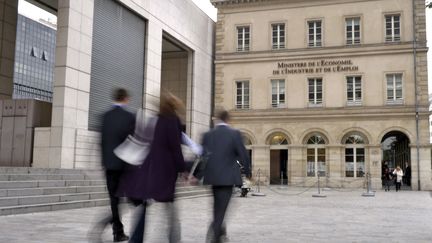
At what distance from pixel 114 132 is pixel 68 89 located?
13.4 meters

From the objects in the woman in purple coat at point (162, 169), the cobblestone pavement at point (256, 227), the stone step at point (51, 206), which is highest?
the woman in purple coat at point (162, 169)

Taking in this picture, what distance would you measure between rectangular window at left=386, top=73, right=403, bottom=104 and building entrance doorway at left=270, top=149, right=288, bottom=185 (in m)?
7.76

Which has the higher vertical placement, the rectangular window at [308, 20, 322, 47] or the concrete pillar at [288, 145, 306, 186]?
the rectangular window at [308, 20, 322, 47]

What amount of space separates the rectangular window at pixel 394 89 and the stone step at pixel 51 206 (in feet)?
75.2

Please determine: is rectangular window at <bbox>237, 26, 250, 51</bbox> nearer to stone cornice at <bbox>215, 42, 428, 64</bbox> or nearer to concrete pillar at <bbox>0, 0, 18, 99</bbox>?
stone cornice at <bbox>215, 42, 428, 64</bbox>

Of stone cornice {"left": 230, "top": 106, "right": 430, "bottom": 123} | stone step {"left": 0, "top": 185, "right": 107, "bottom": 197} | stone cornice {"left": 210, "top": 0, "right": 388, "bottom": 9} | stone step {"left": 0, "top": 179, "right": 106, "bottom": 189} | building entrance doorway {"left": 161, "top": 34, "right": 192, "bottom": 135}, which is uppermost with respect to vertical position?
stone cornice {"left": 210, "top": 0, "right": 388, "bottom": 9}

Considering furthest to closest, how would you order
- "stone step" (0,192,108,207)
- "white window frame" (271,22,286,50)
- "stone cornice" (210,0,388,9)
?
"white window frame" (271,22,286,50) < "stone cornice" (210,0,388,9) < "stone step" (0,192,108,207)

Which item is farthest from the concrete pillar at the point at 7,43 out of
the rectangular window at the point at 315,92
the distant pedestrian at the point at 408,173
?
the distant pedestrian at the point at 408,173

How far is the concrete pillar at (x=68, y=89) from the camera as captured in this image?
62.2 feet

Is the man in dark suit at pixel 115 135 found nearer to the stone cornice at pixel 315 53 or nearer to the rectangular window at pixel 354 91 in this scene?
the rectangular window at pixel 354 91

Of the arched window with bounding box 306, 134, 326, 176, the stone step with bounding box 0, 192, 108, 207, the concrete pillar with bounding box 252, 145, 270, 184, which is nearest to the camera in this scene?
the stone step with bounding box 0, 192, 108, 207

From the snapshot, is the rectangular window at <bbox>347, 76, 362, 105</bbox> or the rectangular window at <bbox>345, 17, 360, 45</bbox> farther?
the rectangular window at <bbox>345, 17, 360, 45</bbox>

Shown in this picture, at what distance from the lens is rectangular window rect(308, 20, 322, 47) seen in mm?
34094

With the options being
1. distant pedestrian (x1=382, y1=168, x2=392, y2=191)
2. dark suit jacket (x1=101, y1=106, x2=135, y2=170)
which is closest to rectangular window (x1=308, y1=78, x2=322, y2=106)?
Answer: distant pedestrian (x1=382, y1=168, x2=392, y2=191)
